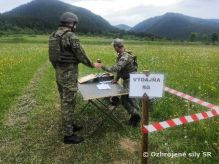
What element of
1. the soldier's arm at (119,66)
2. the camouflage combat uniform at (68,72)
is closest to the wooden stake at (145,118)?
the camouflage combat uniform at (68,72)

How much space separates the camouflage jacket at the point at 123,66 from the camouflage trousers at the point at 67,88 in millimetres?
1151

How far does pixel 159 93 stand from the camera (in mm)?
6914

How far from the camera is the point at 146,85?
6.96 m

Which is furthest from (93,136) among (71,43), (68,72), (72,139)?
(71,43)

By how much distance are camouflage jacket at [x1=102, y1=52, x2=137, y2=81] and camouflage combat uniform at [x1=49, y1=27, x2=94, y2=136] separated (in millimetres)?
903

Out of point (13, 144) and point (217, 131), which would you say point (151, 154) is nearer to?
point (217, 131)

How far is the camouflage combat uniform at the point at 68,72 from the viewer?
28.2 feet

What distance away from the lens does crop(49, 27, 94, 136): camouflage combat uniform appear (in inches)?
339

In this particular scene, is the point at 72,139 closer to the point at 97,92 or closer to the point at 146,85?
the point at 97,92

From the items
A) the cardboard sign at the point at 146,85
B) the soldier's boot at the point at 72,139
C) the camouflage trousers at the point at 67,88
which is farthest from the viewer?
the soldier's boot at the point at 72,139

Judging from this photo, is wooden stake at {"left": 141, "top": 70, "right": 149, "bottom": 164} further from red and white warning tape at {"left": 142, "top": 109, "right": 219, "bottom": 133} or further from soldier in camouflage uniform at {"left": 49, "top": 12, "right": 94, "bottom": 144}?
soldier in camouflage uniform at {"left": 49, "top": 12, "right": 94, "bottom": 144}

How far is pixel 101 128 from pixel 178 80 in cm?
728

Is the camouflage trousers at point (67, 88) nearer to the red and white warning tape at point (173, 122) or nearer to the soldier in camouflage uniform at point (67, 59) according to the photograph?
the soldier in camouflage uniform at point (67, 59)

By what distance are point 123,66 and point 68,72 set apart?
1651 mm
